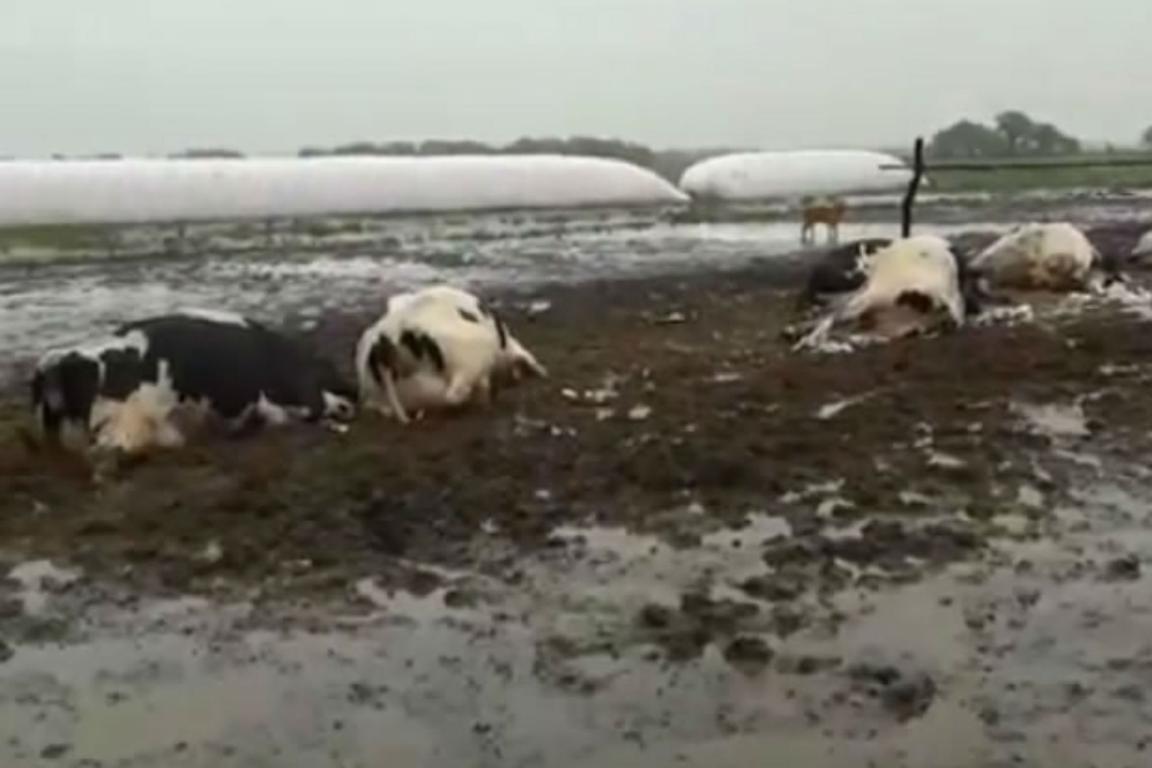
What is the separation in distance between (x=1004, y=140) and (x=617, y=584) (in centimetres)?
6817

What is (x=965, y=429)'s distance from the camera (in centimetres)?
865

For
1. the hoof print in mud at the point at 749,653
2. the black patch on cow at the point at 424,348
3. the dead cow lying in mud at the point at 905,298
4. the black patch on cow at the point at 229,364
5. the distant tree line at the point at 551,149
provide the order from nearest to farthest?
the hoof print in mud at the point at 749,653 < the black patch on cow at the point at 229,364 < the black patch on cow at the point at 424,348 < the dead cow lying in mud at the point at 905,298 < the distant tree line at the point at 551,149

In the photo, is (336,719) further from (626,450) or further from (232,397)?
(232,397)

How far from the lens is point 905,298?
11.9 m

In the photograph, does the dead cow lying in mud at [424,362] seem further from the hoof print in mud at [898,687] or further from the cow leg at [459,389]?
the hoof print in mud at [898,687]

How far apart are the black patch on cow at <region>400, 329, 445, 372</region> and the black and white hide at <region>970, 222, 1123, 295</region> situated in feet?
23.3

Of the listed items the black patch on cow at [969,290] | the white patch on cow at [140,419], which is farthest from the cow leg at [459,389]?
the black patch on cow at [969,290]

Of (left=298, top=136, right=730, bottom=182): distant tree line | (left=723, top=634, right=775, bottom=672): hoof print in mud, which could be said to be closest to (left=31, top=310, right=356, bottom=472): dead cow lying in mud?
(left=723, top=634, right=775, bottom=672): hoof print in mud

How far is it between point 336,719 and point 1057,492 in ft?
12.5

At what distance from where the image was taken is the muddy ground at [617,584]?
478 cm

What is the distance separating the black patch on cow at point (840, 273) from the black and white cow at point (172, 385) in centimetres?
582

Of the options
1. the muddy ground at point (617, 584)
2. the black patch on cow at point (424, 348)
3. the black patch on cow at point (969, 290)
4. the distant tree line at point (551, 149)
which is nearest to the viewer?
the muddy ground at point (617, 584)

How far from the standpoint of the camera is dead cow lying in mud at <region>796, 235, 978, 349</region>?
11812mm

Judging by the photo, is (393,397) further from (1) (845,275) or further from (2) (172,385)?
(1) (845,275)
